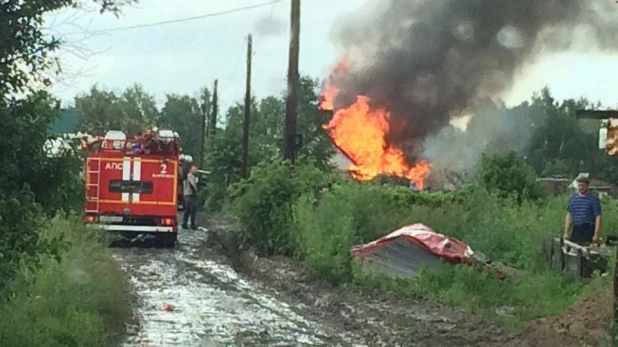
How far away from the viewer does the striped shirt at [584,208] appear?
46.8 feet

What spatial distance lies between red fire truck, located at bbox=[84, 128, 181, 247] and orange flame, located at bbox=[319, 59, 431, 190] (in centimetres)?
483

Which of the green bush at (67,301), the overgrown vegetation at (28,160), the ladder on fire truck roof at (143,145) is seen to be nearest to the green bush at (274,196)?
the ladder on fire truck roof at (143,145)

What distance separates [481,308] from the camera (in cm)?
1303

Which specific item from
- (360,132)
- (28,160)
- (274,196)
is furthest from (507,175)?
(28,160)

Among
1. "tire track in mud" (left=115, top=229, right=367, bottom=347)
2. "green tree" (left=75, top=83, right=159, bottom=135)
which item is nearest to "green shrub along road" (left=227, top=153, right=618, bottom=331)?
"tire track in mud" (left=115, top=229, right=367, bottom=347)

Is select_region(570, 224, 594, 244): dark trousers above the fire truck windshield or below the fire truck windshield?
below

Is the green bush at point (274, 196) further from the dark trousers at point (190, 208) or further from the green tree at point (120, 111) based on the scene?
the green tree at point (120, 111)

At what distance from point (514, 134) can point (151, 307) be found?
159ft

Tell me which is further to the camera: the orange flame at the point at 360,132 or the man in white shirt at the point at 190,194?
the man in white shirt at the point at 190,194

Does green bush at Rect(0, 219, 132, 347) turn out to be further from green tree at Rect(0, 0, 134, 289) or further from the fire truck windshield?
the fire truck windshield

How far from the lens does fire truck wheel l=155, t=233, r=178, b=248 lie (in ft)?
79.9

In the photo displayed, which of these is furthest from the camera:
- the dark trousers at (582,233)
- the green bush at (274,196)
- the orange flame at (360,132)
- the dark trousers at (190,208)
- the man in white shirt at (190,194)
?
the dark trousers at (190,208)

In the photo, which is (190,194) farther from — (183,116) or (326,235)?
(183,116)

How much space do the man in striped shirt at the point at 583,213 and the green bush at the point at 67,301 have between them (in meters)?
6.34
